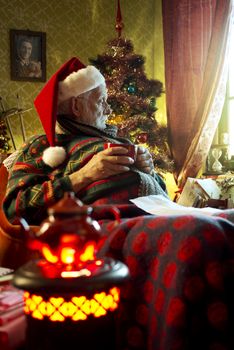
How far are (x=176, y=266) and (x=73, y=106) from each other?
3.99 ft

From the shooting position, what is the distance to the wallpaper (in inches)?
145

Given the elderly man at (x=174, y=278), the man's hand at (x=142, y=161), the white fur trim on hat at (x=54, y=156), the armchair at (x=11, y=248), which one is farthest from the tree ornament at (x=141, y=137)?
the armchair at (x=11, y=248)

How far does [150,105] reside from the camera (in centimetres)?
336

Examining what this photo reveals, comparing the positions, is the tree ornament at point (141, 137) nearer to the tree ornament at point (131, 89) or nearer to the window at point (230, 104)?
the tree ornament at point (131, 89)

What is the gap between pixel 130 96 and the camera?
10.6 feet

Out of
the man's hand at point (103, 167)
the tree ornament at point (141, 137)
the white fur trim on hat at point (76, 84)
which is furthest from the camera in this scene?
the tree ornament at point (141, 137)

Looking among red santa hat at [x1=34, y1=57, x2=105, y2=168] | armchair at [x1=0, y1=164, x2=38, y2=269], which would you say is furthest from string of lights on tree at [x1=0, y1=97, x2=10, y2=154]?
armchair at [x1=0, y1=164, x2=38, y2=269]

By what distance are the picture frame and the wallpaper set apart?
0.13ft

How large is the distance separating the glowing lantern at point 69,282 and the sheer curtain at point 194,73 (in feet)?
8.16

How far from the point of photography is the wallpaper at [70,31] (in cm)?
368

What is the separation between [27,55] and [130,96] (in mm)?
1069

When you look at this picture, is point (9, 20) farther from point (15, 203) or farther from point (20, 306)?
point (20, 306)

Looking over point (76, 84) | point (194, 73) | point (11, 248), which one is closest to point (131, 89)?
point (194, 73)

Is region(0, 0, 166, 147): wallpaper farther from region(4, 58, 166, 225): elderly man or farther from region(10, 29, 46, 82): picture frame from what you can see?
region(4, 58, 166, 225): elderly man
